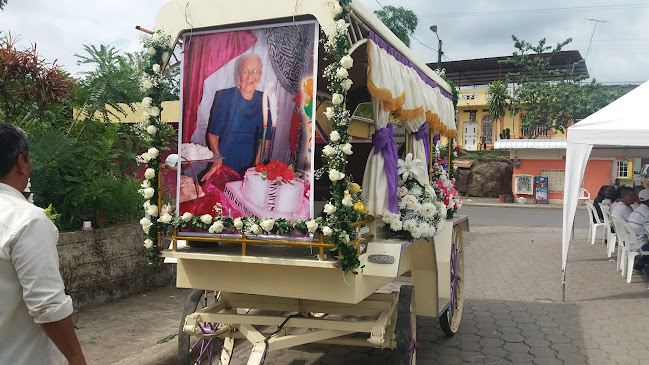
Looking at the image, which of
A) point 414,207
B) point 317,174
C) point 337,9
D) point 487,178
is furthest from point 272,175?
point 487,178

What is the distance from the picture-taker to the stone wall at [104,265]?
5662 mm

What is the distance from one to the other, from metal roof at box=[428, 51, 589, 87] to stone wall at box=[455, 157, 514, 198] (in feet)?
24.0

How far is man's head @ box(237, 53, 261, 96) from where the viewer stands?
145 inches

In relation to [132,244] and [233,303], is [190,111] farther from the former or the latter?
[132,244]

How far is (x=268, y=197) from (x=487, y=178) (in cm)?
2867

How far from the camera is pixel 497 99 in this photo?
35.8m

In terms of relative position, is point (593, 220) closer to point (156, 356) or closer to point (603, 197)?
point (603, 197)

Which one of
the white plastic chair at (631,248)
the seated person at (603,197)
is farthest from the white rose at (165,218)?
the seated person at (603,197)

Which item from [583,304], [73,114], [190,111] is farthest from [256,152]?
[583,304]

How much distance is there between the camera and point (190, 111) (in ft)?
12.6

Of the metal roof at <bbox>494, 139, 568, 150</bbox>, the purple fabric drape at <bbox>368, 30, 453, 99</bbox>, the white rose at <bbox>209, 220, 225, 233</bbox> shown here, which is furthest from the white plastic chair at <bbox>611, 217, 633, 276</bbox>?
the metal roof at <bbox>494, 139, 568, 150</bbox>

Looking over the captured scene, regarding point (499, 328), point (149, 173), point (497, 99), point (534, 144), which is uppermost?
point (497, 99)

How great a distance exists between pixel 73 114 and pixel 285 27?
15.0ft

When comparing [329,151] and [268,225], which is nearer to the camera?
[329,151]
